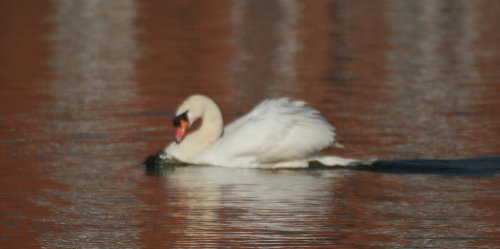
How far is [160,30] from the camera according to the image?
3192 centimetres

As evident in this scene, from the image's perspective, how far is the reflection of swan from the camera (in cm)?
1543

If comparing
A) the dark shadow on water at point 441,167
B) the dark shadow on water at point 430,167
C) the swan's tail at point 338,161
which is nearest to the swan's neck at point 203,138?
the dark shadow on water at point 430,167

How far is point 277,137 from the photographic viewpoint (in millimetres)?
15445

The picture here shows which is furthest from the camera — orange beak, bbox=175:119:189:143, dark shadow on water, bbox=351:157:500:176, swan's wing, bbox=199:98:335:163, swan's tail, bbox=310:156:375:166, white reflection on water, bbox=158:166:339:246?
orange beak, bbox=175:119:189:143

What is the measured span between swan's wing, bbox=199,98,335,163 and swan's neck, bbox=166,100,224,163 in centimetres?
30

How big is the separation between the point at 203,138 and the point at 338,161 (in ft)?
4.88

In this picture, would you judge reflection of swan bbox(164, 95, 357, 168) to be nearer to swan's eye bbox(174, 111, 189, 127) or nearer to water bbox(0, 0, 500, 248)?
swan's eye bbox(174, 111, 189, 127)

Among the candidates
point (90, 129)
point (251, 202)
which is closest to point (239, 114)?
point (90, 129)

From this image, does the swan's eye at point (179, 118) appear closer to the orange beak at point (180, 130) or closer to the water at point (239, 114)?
the orange beak at point (180, 130)

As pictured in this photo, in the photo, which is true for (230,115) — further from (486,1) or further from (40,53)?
(486,1)

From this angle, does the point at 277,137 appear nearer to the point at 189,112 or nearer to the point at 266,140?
the point at 266,140

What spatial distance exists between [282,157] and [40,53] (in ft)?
40.6

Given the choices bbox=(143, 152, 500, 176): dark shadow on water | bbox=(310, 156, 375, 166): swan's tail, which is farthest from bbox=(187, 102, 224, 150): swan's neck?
bbox=(310, 156, 375, 166): swan's tail

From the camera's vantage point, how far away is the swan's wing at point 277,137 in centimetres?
1542
